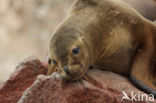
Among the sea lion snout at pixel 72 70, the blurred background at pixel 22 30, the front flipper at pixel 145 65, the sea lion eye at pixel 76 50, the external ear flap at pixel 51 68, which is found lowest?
the front flipper at pixel 145 65

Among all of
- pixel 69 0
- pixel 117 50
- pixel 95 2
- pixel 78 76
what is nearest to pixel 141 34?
pixel 117 50

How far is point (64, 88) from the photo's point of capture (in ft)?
10.3

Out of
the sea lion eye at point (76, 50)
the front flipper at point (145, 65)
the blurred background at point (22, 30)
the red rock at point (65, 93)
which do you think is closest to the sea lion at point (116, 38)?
the front flipper at point (145, 65)

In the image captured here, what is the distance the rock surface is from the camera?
3.08 metres

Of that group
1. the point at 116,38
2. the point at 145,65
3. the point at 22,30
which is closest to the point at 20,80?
the point at 116,38

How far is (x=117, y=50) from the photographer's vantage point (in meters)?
3.95

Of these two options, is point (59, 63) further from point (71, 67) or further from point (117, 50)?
point (117, 50)

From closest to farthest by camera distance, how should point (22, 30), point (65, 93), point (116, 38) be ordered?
point (65, 93), point (116, 38), point (22, 30)

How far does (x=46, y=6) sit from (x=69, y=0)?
0.78 meters

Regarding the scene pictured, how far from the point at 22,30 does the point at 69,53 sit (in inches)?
309

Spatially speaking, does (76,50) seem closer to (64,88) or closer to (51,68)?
(64,88)

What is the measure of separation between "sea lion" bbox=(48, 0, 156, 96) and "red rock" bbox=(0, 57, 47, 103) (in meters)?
0.22

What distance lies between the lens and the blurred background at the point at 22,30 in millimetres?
10555

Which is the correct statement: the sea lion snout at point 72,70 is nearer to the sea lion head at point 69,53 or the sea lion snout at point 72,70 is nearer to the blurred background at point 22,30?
the sea lion head at point 69,53
